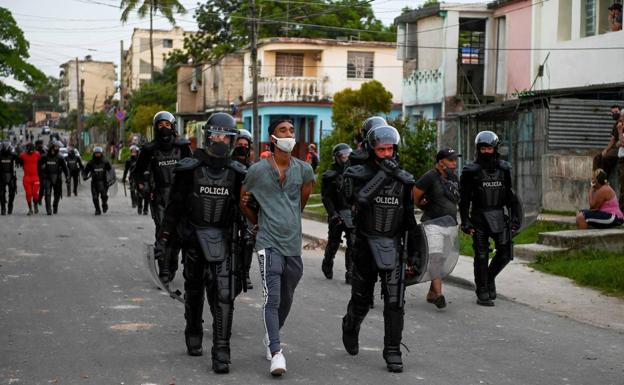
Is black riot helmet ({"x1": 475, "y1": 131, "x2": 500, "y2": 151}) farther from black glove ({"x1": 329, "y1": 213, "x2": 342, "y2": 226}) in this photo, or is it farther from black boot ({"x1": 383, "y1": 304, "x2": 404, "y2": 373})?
black boot ({"x1": 383, "y1": 304, "x2": 404, "y2": 373})

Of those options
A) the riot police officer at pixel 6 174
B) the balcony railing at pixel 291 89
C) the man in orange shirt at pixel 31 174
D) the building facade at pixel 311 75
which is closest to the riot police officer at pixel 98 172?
the man in orange shirt at pixel 31 174

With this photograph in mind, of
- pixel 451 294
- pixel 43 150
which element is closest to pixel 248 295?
pixel 451 294

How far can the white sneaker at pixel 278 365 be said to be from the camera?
7.07 m

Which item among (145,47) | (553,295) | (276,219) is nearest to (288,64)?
(553,295)

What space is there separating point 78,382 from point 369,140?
2.86 meters

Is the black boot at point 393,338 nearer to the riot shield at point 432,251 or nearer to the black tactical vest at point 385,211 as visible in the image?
the riot shield at point 432,251

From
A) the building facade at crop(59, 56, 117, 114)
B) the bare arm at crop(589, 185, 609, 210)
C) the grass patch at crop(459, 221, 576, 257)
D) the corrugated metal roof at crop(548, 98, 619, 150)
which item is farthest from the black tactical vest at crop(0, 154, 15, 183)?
the building facade at crop(59, 56, 117, 114)

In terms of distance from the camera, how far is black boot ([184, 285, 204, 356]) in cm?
781

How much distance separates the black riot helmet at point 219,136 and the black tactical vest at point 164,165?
4.65 m

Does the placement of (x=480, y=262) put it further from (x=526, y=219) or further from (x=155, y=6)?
(x=155, y=6)

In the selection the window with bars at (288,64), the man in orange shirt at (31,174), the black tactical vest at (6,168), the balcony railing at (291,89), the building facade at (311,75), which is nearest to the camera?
the black tactical vest at (6,168)

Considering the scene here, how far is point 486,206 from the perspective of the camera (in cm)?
1099

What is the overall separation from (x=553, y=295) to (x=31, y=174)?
1611 cm

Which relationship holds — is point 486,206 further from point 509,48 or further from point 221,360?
point 509,48
